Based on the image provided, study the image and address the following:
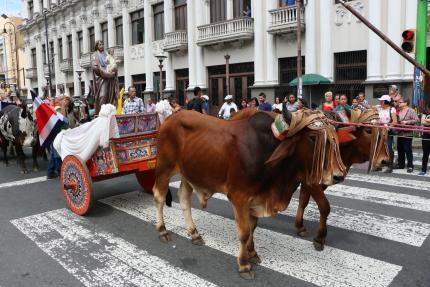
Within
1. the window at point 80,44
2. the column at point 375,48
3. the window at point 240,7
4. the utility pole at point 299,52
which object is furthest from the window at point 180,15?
the window at point 80,44

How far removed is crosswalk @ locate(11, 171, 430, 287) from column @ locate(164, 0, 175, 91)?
20.3 metres

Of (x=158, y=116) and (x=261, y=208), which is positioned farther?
(x=158, y=116)

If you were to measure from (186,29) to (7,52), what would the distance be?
155 ft

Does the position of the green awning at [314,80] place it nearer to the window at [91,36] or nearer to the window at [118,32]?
the window at [118,32]

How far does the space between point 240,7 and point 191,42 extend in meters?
3.90

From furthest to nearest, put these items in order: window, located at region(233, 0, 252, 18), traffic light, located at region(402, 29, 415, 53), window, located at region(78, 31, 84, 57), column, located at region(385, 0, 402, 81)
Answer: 1. window, located at region(78, 31, 84, 57)
2. window, located at region(233, 0, 252, 18)
3. column, located at region(385, 0, 402, 81)
4. traffic light, located at region(402, 29, 415, 53)

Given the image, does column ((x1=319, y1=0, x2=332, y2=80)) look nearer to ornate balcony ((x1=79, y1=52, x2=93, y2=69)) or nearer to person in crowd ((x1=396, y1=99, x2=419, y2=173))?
person in crowd ((x1=396, y1=99, x2=419, y2=173))

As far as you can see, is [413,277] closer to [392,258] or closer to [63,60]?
[392,258]

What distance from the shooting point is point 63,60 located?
39.6 m

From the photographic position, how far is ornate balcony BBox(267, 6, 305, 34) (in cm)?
1891

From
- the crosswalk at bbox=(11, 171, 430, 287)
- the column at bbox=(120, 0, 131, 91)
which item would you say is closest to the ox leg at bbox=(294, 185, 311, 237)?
the crosswalk at bbox=(11, 171, 430, 287)

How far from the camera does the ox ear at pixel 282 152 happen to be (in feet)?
12.6

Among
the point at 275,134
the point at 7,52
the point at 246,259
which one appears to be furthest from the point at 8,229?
the point at 7,52

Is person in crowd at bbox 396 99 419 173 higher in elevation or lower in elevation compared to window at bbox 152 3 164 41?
lower
